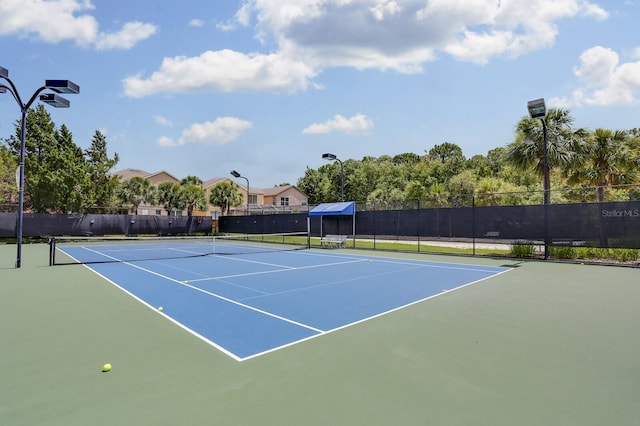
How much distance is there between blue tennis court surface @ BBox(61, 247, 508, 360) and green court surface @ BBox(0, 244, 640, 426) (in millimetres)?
404

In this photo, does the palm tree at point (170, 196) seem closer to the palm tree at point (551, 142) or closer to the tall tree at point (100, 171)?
the tall tree at point (100, 171)

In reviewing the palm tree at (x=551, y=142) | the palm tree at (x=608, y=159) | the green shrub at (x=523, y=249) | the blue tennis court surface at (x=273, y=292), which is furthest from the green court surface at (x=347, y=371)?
the palm tree at (x=608, y=159)

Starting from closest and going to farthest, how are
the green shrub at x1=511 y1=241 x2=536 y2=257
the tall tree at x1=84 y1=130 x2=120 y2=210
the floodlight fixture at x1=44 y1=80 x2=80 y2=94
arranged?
the floodlight fixture at x1=44 y1=80 x2=80 y2=94, the green shrub at x1=511 y1=241 x2=536 y2=257, the tall tree at x1=84 y1=130 x2=120 y2=210

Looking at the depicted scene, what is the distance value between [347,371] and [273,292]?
4714 millimetres

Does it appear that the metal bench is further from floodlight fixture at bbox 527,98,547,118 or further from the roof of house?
the roof of house

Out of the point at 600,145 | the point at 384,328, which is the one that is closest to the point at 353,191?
the point at 600,145

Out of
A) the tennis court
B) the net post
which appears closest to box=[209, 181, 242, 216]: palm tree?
the tennis court

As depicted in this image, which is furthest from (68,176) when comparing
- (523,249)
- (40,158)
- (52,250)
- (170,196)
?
(523,249)

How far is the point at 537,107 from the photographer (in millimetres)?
13680

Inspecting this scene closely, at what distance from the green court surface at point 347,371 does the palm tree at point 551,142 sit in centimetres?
1302

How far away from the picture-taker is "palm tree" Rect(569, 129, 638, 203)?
17.9 m

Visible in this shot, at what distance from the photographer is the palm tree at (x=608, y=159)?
58.7ft

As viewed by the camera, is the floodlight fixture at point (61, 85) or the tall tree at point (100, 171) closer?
the floodlight fixture at point (61, 85)

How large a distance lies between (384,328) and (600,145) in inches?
746
